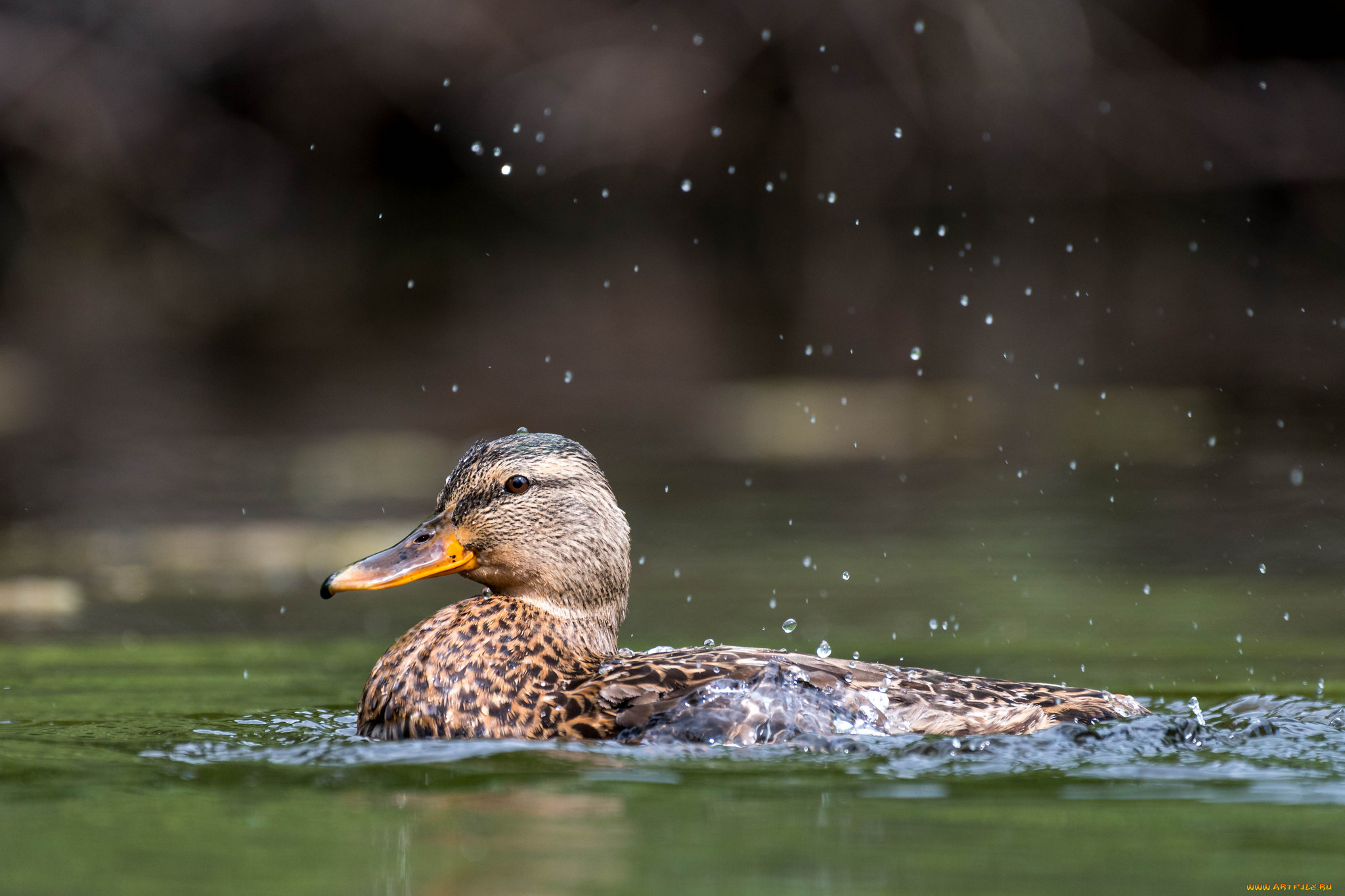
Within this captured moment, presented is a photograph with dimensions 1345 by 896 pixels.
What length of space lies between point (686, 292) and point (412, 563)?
53.3 ft

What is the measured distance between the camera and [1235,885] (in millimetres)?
3723

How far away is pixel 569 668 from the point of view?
18.3ft

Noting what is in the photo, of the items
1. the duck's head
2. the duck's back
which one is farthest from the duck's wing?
the duck's head

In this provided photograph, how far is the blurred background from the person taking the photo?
9.30 metres

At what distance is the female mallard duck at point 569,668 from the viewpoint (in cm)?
528

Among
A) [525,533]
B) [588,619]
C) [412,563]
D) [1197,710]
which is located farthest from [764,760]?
[1197,710]

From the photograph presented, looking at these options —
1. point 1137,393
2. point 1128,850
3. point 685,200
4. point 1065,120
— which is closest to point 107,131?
point 685,200

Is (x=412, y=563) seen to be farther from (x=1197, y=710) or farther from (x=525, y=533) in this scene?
(x=1197, y=710)

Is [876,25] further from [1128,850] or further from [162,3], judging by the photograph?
[1128,850]

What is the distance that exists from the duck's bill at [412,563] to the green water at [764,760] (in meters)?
0.46

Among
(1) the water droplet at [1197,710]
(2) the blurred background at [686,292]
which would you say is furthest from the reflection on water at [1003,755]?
(2) the blurred background at [686,292]

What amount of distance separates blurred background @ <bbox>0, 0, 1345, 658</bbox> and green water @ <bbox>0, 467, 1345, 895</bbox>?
0.09 metres

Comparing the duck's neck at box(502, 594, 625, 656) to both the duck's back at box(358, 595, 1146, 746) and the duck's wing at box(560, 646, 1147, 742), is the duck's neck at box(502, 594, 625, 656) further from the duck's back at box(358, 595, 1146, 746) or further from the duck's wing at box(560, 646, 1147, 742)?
the duck's wing at box(560, 646, 1147, 742)

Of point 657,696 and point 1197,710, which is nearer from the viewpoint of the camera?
point 657,696
